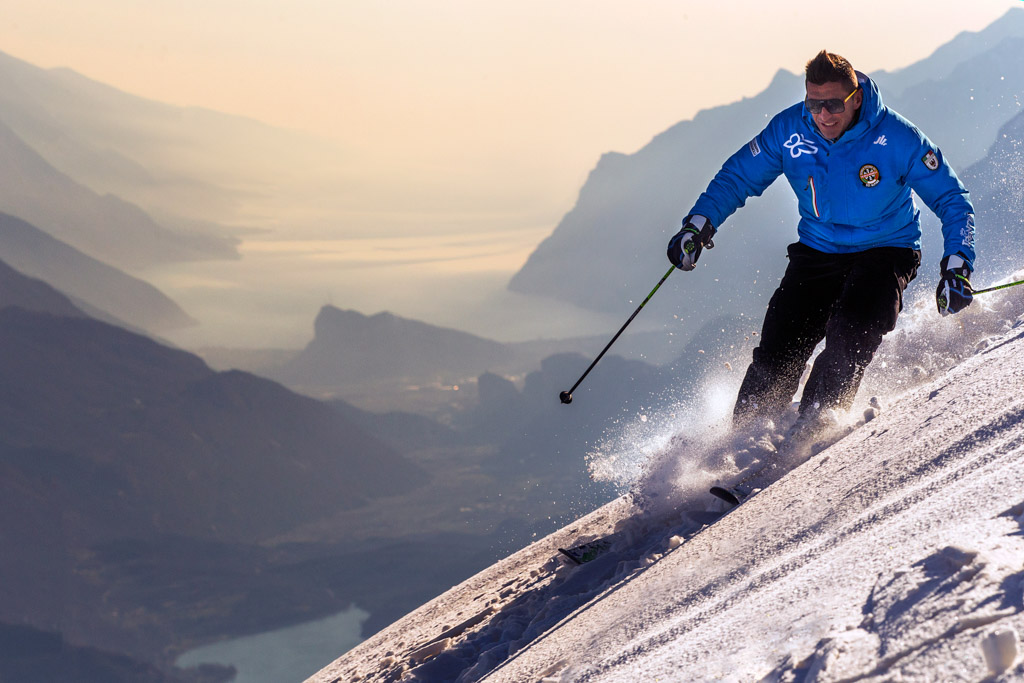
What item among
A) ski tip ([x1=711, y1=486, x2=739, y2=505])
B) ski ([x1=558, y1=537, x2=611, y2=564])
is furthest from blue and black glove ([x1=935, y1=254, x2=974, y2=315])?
ski ([x1=558, y1=537, x2=611, y2=564])

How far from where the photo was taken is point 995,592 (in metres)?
1.54

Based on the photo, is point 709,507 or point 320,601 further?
point 320,601

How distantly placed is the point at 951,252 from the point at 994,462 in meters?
2.04

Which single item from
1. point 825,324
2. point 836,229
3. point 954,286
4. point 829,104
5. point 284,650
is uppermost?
point 829,104

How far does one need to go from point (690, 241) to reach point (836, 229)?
78 centimetres

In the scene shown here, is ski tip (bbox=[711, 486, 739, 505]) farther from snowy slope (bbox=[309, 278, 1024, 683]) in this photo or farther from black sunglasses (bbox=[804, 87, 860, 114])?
black sunglasses (bbox=[804, 87, 860, 114])

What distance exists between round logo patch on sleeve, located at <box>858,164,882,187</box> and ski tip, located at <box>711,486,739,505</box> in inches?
68.5

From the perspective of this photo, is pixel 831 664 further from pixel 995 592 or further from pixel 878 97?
pixel 878 97

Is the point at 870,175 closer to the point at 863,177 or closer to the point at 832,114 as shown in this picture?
the point at 863,177

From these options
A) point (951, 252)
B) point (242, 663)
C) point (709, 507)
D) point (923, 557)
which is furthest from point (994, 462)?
point (242, 663)

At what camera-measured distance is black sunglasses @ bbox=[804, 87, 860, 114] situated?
3930 mm

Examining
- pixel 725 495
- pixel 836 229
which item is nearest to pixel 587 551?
pixel 725 495

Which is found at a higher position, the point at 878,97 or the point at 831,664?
the point at 878,97

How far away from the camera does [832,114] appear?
3.98 m
